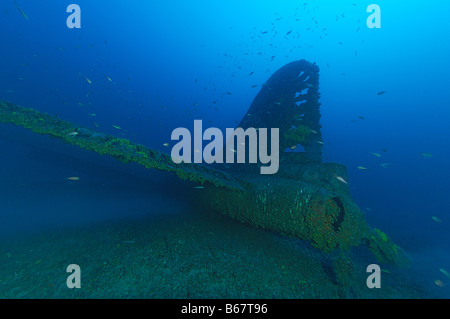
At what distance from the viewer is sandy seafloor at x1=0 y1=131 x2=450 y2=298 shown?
9.80 feet

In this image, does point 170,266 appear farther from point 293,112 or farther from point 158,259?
point 293,112

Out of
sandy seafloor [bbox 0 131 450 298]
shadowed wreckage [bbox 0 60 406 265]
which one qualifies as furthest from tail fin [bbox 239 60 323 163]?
sandy seafloor [bbox 0 131 450 298]

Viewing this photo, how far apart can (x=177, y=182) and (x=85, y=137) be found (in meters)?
4.59

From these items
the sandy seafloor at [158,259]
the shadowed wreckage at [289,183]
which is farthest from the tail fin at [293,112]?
the sandy seafloor at [158,259]

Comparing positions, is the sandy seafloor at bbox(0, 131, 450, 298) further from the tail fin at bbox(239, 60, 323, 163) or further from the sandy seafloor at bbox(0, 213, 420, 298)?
the tail fin at bbox(239, 60, 323, 163)

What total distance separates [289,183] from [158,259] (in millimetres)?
3377

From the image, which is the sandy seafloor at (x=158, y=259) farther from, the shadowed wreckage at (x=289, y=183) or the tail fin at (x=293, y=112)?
the tail fin at (x=293, y=112)

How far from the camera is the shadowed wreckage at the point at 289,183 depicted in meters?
3.71

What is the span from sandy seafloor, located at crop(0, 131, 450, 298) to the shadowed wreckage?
25.9 inches

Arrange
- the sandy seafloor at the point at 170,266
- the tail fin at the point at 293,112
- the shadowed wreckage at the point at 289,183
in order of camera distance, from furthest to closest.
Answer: the tail fin at the point at 293,112 → the shadowed wreckage at the point at 289,183 → the sandy seafloor at the point at 170,266

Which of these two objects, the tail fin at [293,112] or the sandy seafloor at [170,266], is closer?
the sandy seafloor at [170,266]

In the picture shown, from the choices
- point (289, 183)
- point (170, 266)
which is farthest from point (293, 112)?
point (170, 266)

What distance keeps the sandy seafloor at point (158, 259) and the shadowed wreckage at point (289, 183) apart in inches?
25.9

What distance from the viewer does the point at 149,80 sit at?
405ft
